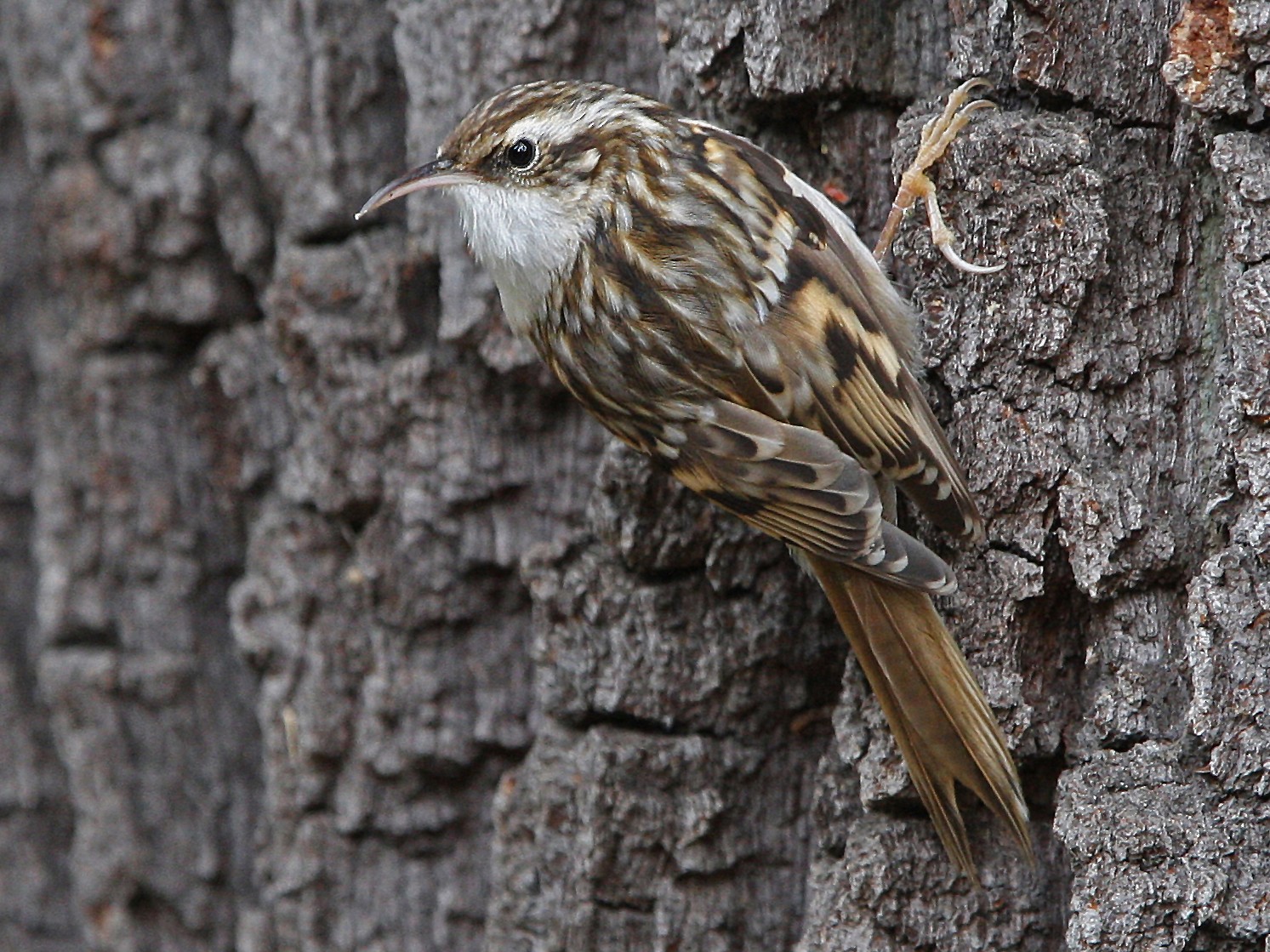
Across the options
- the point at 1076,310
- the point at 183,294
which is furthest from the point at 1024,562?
the point at 183,294

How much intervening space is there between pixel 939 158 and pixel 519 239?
62 cm

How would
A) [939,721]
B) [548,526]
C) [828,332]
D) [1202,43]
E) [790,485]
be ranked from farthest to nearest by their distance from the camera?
[548,526]
[828,332]
[790,485]
[939,721]
[1202,43]

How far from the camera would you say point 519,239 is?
2.17 meters

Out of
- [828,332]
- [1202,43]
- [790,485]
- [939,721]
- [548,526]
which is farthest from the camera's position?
[548,526]

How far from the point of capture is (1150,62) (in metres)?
1.90

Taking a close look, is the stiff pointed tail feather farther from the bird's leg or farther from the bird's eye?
the bird's eye

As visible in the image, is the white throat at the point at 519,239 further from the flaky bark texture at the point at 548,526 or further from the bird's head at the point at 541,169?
the flaky bark texture at the point at 548,526

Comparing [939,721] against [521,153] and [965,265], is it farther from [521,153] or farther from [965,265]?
[521,153]

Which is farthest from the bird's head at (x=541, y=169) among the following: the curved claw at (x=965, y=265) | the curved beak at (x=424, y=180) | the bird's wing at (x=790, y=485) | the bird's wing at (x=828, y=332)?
the curved claw at (x=965, y=265)

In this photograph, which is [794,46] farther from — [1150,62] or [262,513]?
[262,513]

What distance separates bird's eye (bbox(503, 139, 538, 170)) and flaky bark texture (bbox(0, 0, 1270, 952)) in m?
0.21

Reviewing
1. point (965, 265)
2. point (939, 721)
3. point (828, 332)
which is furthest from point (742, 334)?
point (939, 721)

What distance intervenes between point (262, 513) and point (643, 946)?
3.32 feet

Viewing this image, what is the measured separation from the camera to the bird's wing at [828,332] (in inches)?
81.4
